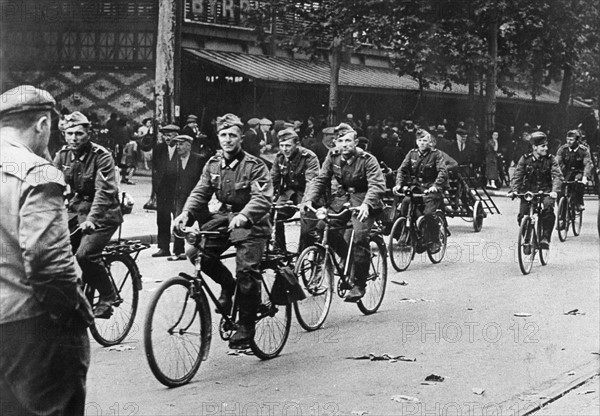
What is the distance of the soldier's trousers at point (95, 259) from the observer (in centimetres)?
802

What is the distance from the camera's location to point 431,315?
10023 mm

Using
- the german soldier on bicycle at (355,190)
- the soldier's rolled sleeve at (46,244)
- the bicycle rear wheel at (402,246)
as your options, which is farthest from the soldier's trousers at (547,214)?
the soldier's rolled sleeve at (46,244)

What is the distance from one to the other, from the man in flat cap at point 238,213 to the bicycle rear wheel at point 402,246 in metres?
5.64

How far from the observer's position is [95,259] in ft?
26.5

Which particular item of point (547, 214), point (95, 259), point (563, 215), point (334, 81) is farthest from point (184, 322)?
point (334, 81)

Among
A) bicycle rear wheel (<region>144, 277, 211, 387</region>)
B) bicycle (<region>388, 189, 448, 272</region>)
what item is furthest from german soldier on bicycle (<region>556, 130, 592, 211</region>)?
bicycle rear wheel (<region>144, 277, 211, 387</region>)

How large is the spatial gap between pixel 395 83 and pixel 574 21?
28.3ft

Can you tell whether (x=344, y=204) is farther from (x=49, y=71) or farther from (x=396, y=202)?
(x=49, y=71)

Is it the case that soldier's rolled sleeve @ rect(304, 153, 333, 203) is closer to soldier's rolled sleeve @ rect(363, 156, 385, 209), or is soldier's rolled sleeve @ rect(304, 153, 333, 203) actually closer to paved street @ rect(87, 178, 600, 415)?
soldier's rolled sleeve @ rect(363, 156, 385, 209)

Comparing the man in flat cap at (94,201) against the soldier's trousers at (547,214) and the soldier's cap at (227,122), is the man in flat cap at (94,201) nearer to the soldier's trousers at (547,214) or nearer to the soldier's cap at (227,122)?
the soldier's cap at (227,122)

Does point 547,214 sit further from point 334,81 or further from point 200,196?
→ point 334,81

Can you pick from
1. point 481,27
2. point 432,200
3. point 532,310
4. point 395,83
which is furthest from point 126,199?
point 395,83

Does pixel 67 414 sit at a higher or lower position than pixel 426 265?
higher

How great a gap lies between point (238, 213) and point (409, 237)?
20.4 feet
